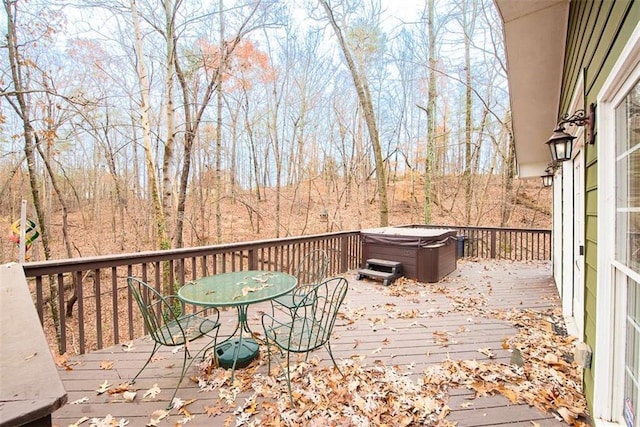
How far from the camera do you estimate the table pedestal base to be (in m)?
2.58

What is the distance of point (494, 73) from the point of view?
34.7ft

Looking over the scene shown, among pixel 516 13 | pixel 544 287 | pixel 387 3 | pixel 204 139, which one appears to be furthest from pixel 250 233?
pixel 516 13

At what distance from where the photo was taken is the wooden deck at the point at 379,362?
2.01 metres

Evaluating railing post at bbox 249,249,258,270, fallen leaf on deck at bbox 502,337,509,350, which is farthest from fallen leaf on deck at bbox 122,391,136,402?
fallen leaf on deck at bbox 502,337,509,350

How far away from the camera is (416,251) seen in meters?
5.52

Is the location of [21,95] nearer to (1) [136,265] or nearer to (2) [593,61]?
(1) [136,265]

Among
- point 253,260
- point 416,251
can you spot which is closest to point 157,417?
point 253,260

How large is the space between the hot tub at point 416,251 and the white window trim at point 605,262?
12.2 ft

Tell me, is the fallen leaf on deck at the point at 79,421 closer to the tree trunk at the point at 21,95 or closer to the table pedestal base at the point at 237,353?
the table pedestal base at the point at 237,353

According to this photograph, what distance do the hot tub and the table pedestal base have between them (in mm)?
3582

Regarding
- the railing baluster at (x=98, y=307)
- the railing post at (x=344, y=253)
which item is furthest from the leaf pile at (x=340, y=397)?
the railing post at (x=344, y=253)

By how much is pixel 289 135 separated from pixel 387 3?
6.93 meters

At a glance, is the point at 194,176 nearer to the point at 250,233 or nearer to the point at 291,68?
the point at 250,233

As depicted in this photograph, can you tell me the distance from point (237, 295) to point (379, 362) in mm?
1393
